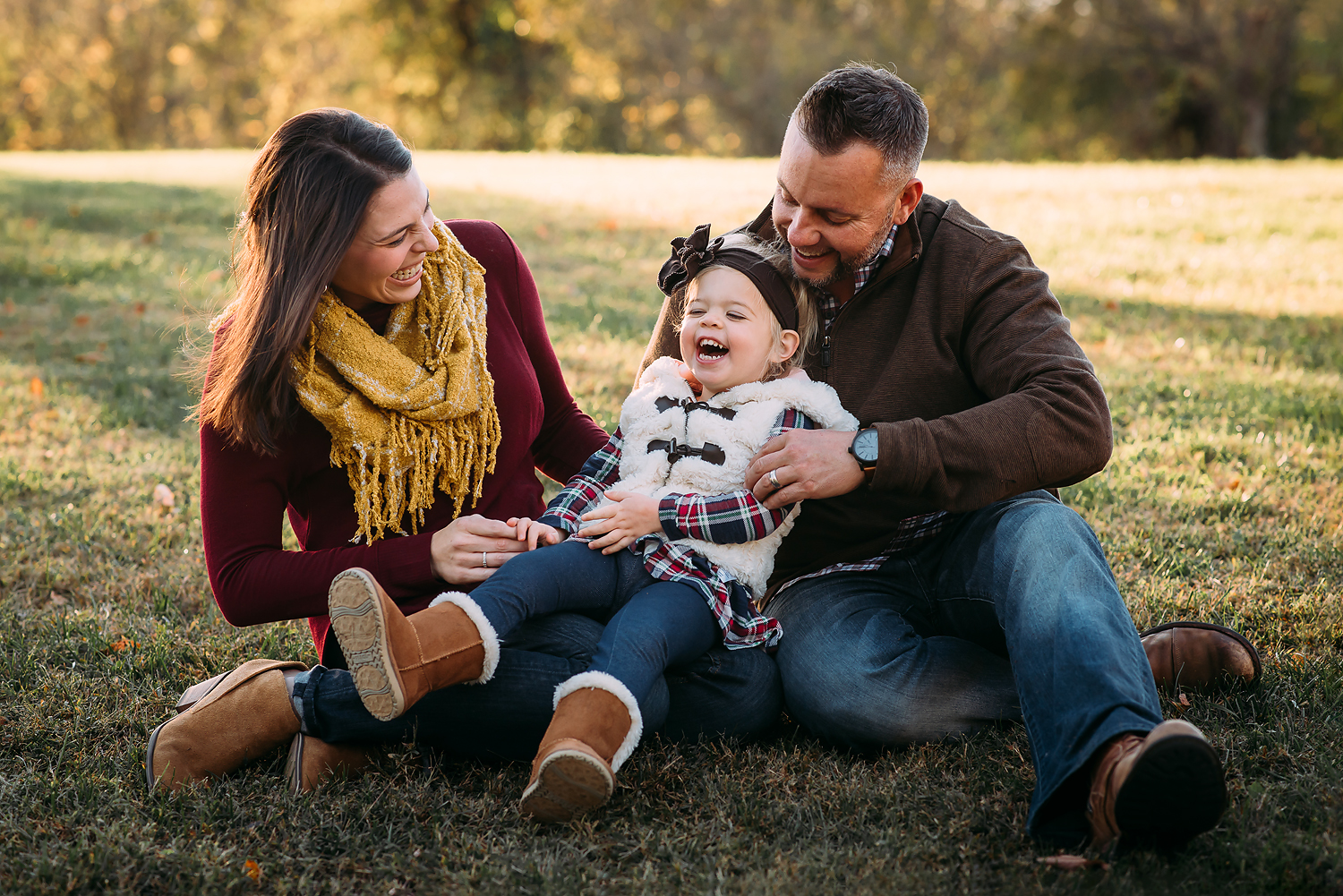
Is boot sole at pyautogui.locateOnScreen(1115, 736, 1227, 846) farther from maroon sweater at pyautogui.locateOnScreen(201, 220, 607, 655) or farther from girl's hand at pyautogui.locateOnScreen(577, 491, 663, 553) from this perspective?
maroon sweater at pyautogui.locateOnScreen(201, 220, 607, 655)

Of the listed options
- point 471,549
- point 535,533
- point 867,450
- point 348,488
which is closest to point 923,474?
point 867,450

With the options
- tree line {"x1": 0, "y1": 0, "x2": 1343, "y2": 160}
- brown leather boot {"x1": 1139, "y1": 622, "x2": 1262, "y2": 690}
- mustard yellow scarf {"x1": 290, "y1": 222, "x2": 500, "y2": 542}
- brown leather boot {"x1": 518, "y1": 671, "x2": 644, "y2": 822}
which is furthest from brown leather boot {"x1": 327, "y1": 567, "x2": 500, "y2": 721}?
tree line {"x1": 0, "y1": 0, "x2": 1343, "y2": 160}

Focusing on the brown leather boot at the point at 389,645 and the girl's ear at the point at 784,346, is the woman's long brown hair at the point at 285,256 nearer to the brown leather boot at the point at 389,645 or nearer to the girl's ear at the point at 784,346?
the brown leather boot at the point at 389,645

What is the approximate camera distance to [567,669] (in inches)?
104

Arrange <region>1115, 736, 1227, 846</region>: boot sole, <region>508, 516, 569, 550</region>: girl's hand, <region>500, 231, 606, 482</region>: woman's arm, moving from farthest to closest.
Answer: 1. <region>500, 231, 606, 482</region>: woman's arm
2. <region>508, 516, 569, 550</region>: girl's hand
3. <region>1115, 736, 1227, 846</region>: boot sole

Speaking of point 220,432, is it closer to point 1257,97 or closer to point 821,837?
point 821,837

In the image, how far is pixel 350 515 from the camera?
291cm

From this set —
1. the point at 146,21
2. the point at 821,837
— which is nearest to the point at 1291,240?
the point at 821,837

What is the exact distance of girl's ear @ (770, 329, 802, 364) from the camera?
3.02m

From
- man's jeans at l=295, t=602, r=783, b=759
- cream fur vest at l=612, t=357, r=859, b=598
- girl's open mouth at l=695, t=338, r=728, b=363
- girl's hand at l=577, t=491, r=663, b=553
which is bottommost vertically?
man's jeans at l=295, t=602, r=783, b=759

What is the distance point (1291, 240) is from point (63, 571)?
9558 mm

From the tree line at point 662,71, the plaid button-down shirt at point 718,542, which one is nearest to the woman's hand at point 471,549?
the plaid button-down shirt at point 718,542

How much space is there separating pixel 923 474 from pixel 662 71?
30.0 metres

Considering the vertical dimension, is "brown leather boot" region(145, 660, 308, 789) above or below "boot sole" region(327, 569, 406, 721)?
below
